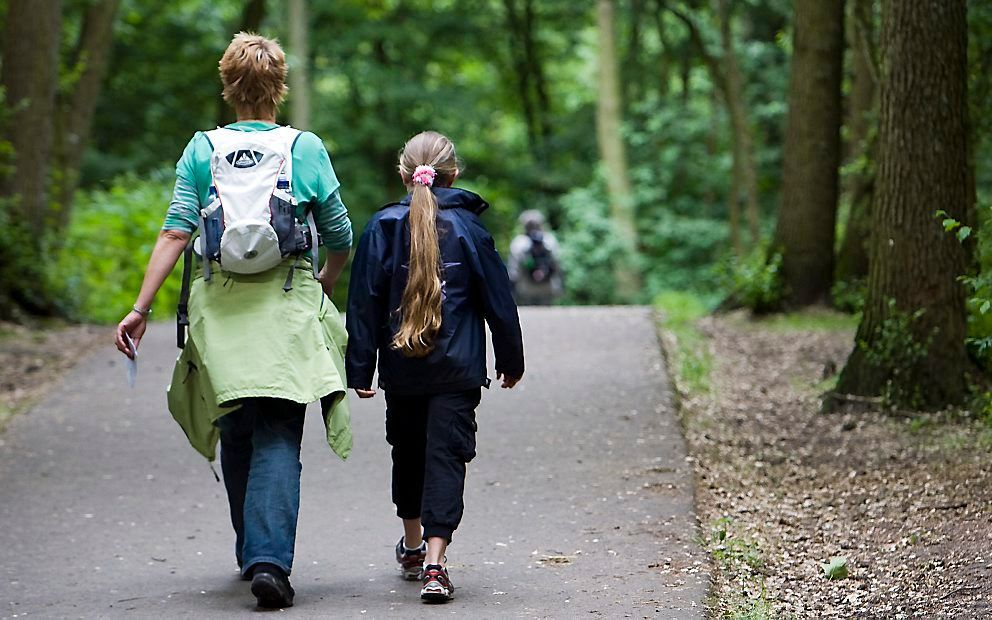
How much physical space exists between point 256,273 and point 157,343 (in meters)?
8.09

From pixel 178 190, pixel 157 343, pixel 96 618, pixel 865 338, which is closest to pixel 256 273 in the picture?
pixel 178 190

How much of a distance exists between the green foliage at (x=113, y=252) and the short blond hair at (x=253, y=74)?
33.7 ft

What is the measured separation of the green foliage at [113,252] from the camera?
52.3 feet

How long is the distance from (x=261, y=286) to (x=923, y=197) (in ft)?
16.3

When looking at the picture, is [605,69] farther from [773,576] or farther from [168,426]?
[773,576]

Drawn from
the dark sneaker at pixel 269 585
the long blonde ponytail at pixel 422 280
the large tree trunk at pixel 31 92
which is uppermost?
the large tree trunk at pixel 31 92

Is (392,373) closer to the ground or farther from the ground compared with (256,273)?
closer to the ground

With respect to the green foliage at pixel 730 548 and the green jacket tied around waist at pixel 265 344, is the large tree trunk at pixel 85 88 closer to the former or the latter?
the green foliage at pixel 730 548

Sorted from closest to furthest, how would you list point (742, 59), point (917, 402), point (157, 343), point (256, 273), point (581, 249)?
point (256, 273) < point (917, 402) < point (157, 343) < point (742, 59) < point (581, 249)

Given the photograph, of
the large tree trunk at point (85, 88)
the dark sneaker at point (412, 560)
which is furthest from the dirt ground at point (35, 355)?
the dark sneaker at point (412, 560)

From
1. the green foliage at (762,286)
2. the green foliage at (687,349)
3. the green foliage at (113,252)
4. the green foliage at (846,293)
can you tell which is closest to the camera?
the green foliage at (687,349)

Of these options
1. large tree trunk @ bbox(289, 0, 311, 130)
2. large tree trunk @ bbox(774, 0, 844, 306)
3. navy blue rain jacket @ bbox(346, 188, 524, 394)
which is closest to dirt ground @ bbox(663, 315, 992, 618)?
navy blue rain jacket @ bbox(346, 188, 524, 394)

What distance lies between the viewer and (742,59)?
1050 inches

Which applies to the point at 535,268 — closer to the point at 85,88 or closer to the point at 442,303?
the point at 85,88
